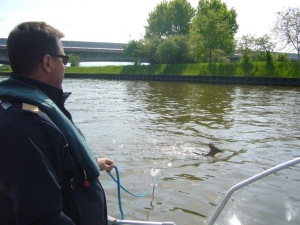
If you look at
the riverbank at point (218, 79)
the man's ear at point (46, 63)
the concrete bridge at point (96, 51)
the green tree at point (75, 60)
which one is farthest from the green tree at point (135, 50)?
the man's ear at point (46, 63)

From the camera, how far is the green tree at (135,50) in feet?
228

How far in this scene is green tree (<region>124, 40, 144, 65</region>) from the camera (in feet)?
228


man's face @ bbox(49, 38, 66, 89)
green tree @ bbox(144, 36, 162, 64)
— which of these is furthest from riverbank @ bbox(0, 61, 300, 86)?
man's face @ bbox(49, 38, 66, 89)

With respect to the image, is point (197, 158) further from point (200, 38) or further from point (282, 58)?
point (200, 38)

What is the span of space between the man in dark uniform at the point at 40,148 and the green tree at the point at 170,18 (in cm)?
8519

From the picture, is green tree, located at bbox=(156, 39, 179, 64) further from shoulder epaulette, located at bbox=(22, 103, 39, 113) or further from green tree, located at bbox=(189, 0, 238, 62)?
shoulder epaulette, located at bbox=(22, 103, 39, 113)

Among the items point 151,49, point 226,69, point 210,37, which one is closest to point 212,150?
point 226,69

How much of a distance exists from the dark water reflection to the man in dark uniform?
1608 millimetres

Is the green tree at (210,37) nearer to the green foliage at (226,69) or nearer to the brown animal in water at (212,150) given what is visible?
the green foliage at (226,69)

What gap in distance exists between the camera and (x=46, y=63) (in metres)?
2.07

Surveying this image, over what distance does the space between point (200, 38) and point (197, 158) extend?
47.9 m

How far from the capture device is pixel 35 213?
1666 millimetres

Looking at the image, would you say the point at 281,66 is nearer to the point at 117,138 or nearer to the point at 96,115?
the point at 96,115

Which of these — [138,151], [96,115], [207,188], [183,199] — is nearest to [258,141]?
[138,151]
